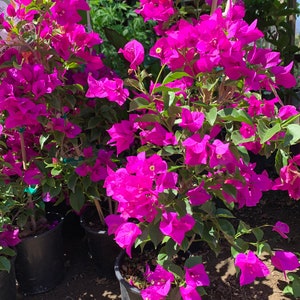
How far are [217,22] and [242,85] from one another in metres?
0.25

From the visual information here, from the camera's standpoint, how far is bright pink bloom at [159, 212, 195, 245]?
4.29 feet

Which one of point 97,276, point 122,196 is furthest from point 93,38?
point 97,276

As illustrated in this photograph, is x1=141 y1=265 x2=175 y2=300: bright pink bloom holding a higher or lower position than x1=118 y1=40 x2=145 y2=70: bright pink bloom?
lower

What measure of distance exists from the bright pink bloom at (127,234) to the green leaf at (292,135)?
0.56 m

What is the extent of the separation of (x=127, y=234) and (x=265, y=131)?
0.55 meters

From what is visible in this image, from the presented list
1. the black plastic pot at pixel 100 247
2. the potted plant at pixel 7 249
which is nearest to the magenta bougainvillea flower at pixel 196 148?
the potted plant at pixel 7 249

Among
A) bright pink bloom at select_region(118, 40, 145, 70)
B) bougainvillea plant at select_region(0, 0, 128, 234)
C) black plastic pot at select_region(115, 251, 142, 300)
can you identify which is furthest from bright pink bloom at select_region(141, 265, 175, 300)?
bright pink bloom at select_region(118, 40, 145, 70)

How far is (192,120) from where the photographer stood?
1259mm

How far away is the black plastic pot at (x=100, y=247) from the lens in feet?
6.81

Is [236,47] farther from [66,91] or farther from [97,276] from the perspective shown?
[97,276]

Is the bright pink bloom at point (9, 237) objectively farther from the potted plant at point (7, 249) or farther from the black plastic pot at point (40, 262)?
the black plastic pot at point (40, 262)

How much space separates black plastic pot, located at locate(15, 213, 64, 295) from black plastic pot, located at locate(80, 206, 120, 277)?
148mm

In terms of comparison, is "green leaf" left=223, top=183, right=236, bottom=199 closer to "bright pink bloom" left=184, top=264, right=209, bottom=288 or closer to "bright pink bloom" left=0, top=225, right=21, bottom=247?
"bright pink bloom" left=184, top=264, right=209, bottom=288

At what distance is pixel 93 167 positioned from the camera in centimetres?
177
